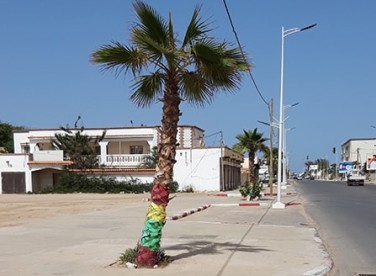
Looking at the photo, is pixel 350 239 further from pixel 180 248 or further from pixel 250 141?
pixel 250 141

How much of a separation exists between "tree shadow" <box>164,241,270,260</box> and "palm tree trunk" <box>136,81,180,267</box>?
127 cm

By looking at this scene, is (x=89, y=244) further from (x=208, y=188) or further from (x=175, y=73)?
(x=208, y=188)

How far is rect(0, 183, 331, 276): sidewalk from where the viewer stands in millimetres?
9141

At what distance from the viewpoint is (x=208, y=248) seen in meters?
11.9

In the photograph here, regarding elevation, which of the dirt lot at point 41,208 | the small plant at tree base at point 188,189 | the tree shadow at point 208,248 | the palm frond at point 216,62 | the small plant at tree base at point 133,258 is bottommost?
the small plant at tree base at point 188,189

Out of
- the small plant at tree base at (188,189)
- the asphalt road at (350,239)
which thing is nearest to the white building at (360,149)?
the small plant at tree base at (188,189)

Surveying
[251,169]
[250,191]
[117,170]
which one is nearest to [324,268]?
[250,191]

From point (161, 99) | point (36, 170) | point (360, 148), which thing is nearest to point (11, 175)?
point (36, 170)

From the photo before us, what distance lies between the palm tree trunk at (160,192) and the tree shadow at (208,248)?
127 centimetres

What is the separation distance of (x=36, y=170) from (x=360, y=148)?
4948 inches

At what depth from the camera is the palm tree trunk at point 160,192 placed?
30.0ft

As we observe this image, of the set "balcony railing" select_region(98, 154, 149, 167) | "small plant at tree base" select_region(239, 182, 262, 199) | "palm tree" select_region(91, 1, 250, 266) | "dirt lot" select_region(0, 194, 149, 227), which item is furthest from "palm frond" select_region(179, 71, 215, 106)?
"balcony railing" select_region(98, 154, 149, 167)

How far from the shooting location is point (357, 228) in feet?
55.6

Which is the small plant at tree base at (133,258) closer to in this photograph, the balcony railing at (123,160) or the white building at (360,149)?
the balcony railing at (123,160)
